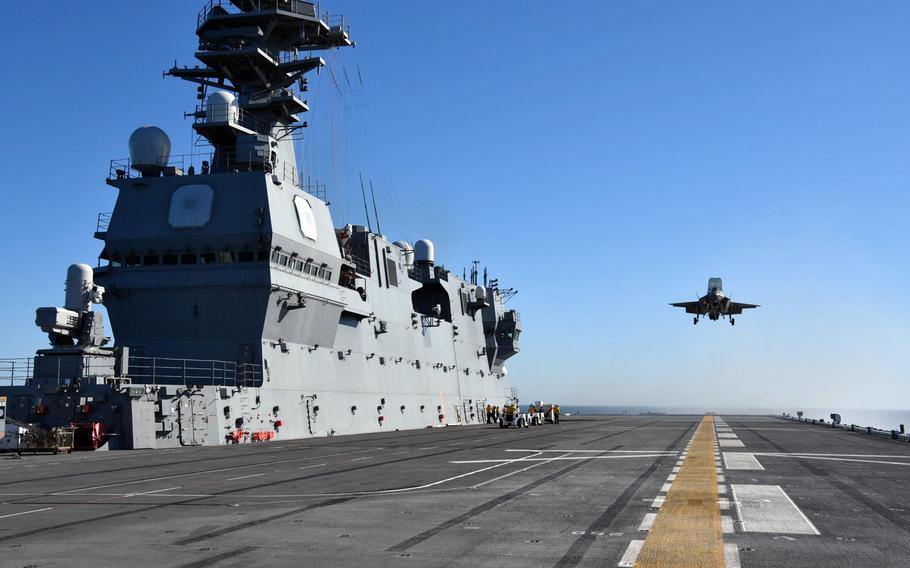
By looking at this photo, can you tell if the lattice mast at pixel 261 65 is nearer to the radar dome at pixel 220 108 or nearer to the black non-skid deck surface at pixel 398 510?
the radar dome at pixel 220 108

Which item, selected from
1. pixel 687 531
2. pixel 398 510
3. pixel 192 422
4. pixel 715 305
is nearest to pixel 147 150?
pixel 192 422

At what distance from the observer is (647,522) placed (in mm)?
10000

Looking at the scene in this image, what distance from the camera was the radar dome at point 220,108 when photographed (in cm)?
3347

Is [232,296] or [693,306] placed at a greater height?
[693,306]

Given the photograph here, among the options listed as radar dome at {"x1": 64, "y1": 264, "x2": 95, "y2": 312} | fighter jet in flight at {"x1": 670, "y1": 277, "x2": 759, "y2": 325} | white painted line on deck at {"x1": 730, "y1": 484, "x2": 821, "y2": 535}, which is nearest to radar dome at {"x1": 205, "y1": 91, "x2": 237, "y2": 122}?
radar dome at {"x1": 64, "y1": 264, "x2": 95, "y2": 312}

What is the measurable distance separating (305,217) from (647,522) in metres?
25.5

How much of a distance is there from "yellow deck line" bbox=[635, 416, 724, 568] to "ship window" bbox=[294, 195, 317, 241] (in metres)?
21.3

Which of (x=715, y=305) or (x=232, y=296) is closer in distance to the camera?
(x=232, y=296)

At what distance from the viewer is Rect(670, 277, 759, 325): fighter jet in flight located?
64.1m

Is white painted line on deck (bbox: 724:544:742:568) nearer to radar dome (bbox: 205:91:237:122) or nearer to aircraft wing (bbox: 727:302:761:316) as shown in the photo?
radar dome (bbox: 205:91:237:122)


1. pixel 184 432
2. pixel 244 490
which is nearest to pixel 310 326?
pixel 184 432

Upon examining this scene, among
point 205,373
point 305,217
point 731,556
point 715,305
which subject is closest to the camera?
point 731,556

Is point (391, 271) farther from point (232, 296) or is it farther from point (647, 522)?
point (647, 522)

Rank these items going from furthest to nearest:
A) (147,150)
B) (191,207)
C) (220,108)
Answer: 1. (220,108)
2. (147,150)
3. (191,207)
